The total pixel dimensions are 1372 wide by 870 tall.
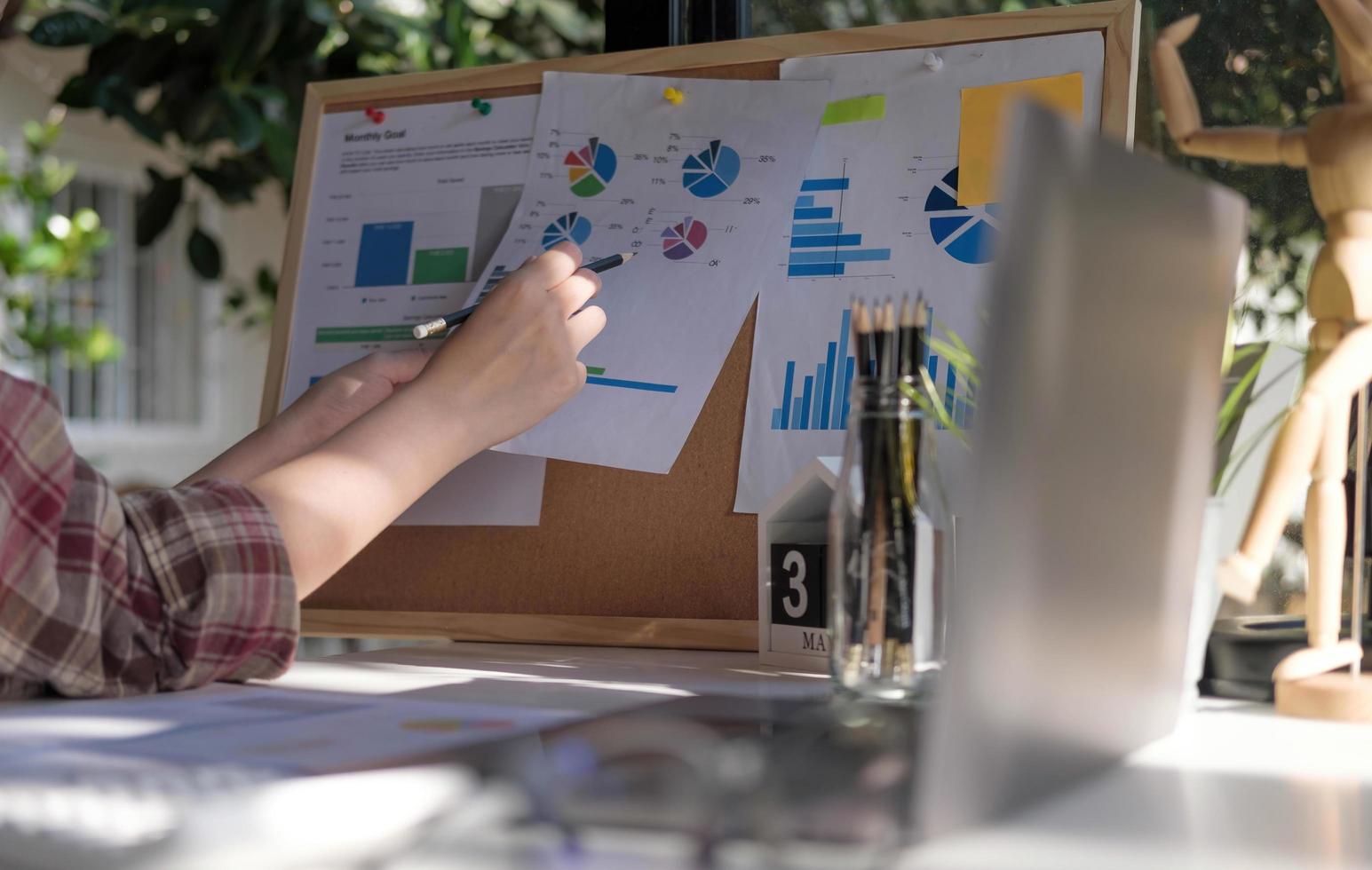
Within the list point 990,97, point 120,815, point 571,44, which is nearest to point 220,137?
point 571,44

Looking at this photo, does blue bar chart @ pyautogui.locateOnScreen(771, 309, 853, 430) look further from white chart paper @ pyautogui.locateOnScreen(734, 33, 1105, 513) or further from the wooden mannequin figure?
the wooden mannequin figure

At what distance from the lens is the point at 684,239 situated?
1.03m

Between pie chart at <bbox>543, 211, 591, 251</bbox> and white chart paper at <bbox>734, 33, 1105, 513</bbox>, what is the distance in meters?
0.17

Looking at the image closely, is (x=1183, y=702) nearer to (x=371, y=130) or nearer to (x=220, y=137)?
(x=371, y=130)

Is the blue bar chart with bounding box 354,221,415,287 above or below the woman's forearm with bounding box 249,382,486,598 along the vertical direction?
above

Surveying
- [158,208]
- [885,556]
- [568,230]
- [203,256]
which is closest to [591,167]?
[568,230]

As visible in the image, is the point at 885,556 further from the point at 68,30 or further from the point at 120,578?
the point at 68,30

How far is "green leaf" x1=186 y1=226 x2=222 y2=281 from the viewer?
200 cm

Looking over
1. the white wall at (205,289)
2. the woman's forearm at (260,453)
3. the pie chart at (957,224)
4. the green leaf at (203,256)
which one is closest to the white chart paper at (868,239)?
the pie chart at (957,224)

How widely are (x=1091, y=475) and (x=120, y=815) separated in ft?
1.17

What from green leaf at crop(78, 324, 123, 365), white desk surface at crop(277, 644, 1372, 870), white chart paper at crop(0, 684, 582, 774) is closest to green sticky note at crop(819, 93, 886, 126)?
white desk surface at crop(277, 644, 1372, 870)

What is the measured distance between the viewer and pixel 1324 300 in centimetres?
61

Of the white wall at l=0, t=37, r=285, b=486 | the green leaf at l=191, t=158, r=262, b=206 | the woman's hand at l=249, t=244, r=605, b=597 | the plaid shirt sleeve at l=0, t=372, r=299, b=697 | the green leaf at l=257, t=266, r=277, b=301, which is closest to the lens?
the plaid shirt sleeve at l=0, t=372, r=299, b=697

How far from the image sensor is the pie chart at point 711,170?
3.38 feet
